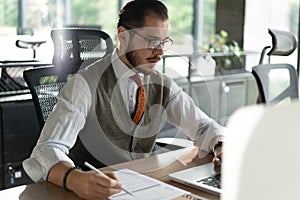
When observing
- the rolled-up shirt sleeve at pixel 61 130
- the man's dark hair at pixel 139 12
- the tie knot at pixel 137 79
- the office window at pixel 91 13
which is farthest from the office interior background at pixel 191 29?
the rolled-up shirt sleeve at pixel 61 130

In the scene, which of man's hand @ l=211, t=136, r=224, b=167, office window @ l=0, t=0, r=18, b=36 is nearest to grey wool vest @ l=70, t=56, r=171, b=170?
man's hand @ l=211, t=136, r=224, b=167

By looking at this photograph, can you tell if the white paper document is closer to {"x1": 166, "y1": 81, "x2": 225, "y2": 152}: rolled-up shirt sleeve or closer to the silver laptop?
the silver laptop

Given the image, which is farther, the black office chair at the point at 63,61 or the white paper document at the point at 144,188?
the black office chair at the point at 63,61

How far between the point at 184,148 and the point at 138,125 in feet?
0.63

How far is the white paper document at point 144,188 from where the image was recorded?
1.14 meters

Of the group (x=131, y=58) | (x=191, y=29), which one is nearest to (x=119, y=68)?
(x=131, y=58)

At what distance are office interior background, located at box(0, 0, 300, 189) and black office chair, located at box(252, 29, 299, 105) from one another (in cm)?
31

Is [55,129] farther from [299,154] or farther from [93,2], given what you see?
[93,2]

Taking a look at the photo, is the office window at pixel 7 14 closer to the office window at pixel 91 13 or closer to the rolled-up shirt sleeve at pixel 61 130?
the office window at pixel 91 13

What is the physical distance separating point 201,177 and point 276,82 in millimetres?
1233

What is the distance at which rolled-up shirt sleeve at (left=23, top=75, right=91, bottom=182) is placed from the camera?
1.27 m

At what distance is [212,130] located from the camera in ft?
5.50

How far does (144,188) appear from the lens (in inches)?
47.5

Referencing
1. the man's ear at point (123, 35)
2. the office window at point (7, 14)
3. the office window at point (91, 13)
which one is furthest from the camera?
the office window at point (91, 13)
